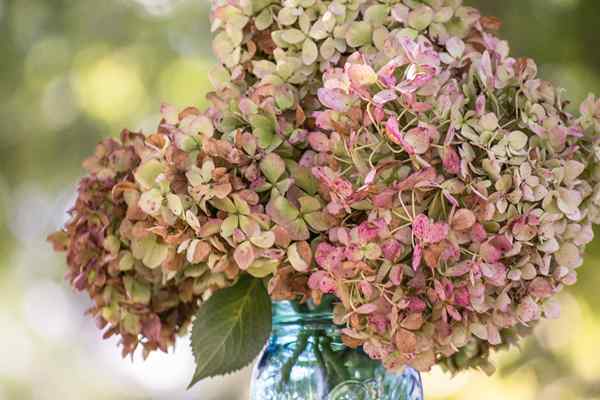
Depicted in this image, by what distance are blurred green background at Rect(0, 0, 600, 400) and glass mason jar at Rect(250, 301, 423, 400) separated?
118 cm

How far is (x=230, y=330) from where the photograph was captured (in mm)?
594

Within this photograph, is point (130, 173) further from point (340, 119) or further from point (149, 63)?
point (149, 63)

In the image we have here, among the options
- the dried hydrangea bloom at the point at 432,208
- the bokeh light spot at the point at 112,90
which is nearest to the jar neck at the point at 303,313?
the dried hydrangea bloom at the point at 432,208

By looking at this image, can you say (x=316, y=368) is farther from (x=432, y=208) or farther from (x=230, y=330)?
(x=432, y=208)

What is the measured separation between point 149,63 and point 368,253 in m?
1.53

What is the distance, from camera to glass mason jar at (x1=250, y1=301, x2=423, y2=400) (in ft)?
2.05

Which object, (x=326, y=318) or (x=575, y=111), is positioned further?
(x=575, y=111)

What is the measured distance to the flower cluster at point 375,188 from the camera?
0.51 m

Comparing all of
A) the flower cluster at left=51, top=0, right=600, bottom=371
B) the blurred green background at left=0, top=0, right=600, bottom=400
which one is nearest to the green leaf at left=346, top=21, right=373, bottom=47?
the flower cluster at left=51, top=0, right=600, bottom=371

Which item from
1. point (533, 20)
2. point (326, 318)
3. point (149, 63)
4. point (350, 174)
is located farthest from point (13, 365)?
point (350, 174)

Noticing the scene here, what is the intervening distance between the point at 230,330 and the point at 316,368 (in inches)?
2.9

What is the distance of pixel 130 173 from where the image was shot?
23.8 inches

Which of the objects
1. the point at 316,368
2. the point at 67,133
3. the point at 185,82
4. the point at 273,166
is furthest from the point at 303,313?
the point at 67,133

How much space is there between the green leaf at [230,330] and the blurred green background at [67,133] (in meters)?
1.24
